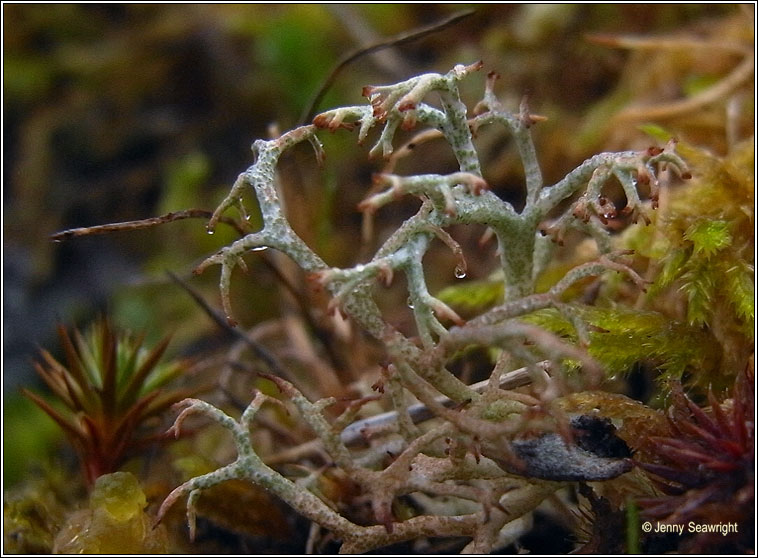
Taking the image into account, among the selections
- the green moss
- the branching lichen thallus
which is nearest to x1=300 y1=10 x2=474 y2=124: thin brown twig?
the branching lichen thallus

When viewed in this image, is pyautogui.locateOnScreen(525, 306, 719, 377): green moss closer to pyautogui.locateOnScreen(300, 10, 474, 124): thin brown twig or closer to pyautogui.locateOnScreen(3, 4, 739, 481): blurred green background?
pyautogui.locateOnScreen(300, 10, 474, 124): thin brown twig

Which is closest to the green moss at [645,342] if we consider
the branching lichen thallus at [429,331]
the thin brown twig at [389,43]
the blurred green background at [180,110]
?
the branching lichen thallus at [429,331]

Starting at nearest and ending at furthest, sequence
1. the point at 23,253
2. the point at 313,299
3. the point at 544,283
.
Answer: the point at 544,283 → the point at 313,299 → the point at 23,253

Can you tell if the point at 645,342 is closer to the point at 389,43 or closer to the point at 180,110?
the point at 389,43

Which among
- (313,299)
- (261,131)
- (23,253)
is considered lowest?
(313,299)

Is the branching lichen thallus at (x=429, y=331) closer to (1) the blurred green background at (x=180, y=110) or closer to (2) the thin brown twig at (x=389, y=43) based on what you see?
(2) the thin brown twig at (x=389, y=43)

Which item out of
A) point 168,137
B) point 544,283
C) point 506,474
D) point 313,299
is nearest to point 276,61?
point 168,137

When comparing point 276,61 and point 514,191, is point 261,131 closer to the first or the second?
point 276,61
